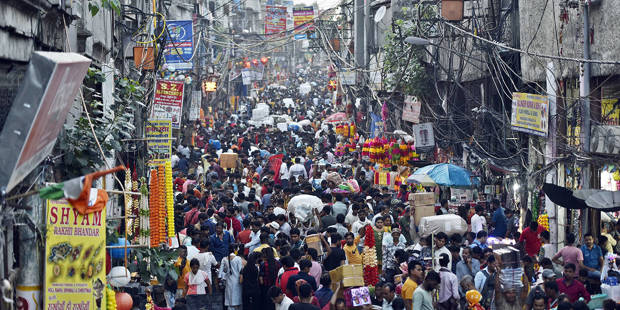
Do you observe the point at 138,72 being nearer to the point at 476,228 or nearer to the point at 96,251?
the point at 476,228

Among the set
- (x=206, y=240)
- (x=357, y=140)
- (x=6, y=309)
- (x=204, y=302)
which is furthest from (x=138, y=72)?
(x=357, y=140)

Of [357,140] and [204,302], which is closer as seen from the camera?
[204,302]

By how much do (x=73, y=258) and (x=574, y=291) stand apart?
5.98m

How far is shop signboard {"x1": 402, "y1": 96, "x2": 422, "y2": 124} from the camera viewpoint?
984 inches

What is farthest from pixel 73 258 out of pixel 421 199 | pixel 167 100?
pixel 167 100

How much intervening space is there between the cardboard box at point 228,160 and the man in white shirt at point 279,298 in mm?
15713

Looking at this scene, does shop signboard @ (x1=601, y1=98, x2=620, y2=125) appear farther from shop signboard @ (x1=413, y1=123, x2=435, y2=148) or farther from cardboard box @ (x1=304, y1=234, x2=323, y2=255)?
shop signboard @ (x1=413, y1=123, x2=435, y2=148)

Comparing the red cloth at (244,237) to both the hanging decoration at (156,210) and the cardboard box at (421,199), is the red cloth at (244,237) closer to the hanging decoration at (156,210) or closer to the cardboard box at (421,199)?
the hanging decoration at (156,210)

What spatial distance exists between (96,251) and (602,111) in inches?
399

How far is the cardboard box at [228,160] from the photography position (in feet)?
82.7

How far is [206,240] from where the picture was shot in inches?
466

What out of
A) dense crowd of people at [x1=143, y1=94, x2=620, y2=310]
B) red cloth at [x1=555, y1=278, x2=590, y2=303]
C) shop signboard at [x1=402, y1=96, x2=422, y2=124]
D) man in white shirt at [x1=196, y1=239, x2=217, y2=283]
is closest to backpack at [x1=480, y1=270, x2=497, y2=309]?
dense crowd of people at [x1=143, y1=94, x2=620, y2=310]

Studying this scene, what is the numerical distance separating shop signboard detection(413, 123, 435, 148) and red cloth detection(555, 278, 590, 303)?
12227mm

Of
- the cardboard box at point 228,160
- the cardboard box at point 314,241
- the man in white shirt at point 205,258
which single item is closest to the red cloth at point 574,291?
the cardboard box at point 314,241
